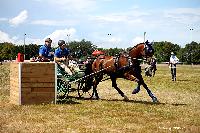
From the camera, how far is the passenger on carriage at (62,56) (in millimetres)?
16016

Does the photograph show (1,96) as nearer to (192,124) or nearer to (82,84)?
(82,84)

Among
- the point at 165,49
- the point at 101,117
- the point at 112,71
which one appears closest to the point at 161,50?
the point at 165,49

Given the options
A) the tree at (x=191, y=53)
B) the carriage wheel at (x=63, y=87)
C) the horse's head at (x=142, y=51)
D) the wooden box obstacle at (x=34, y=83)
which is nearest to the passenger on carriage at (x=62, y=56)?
the carriage wheel at (x=63, y=87)

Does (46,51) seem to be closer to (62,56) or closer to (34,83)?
(62,56)

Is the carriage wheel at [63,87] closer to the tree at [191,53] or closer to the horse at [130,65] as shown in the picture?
the horse at [130,65]

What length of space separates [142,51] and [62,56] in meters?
3.37

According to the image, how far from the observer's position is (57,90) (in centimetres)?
1577

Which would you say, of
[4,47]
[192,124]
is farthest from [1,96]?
[4,47]

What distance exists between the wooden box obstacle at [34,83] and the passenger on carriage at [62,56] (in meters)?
1.44

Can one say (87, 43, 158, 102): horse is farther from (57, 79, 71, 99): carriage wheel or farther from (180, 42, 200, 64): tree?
(180, 42, 200, 64): tree

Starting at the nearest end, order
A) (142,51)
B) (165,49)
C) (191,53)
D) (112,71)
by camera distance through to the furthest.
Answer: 1. (142,51)
2. (112,71)
3. (191,53)
4. (165,49)

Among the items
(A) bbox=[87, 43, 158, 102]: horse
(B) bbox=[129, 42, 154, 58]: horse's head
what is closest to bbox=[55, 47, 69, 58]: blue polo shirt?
(A) bbox=[87, 43, 158, 102]: horse

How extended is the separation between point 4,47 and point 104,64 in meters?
114

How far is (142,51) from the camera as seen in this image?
15.4 metres
